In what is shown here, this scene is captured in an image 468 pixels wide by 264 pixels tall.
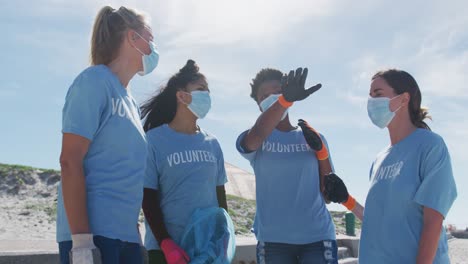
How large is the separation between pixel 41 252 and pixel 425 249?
8.58 ft

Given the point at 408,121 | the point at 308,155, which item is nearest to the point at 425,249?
the point at 408,121

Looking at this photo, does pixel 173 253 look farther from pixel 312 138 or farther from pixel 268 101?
pixel 268 101

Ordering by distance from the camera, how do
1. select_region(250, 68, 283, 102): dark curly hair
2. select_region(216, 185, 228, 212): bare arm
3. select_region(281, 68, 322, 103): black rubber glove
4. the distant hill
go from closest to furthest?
1. select_region(281, 68, 322, 103): black rubber glove
2. select_region(216, 185, 228, 212): bare arm
3. select_region(250, 68, 283, 102): dark curly hair
4. the distant hill

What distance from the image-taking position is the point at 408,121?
3186 millimetres

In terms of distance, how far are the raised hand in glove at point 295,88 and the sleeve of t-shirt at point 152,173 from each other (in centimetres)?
91

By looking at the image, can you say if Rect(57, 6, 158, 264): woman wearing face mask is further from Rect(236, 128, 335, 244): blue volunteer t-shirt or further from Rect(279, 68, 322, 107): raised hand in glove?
Rect(236, 128, 335, 244): blue volunteer t-shirt

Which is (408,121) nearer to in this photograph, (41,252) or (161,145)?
(161,145)

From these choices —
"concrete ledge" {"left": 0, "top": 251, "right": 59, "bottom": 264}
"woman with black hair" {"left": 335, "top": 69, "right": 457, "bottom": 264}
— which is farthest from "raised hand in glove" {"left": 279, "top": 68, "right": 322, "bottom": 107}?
"concrete ledge" {"left": 0, "top": 251, "right": 59, "bottom": 264}

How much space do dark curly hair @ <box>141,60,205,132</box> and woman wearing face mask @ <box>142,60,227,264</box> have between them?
13 mm

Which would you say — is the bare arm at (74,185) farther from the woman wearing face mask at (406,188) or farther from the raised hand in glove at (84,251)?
the woman wearing face mask at (406,188)

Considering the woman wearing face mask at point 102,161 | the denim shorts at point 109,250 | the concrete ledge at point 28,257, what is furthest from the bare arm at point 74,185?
the concrete ledge at point 28,257

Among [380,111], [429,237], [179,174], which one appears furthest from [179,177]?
[429,237]

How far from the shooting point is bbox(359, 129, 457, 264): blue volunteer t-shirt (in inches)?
109

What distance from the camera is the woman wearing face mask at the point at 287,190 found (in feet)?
11.3
